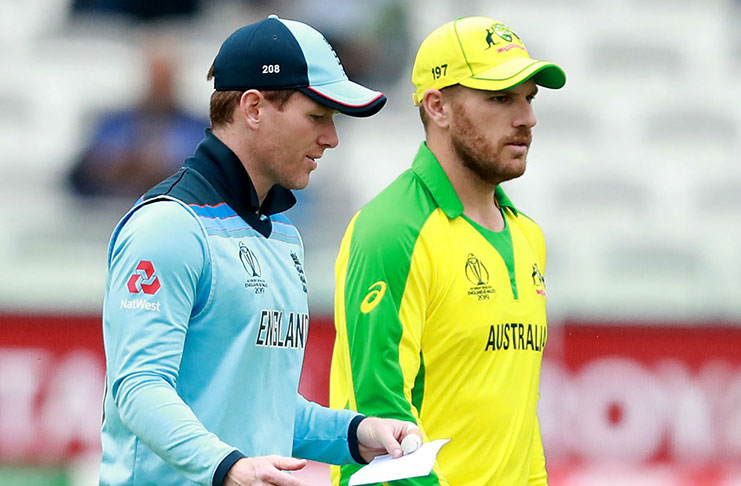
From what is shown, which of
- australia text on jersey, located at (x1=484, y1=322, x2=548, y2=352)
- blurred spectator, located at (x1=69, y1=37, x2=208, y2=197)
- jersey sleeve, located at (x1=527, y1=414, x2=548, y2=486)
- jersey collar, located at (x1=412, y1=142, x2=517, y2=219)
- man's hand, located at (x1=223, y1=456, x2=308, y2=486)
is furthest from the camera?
blurred spectator, located at (x1=69, y1=37, x2=208, y2=197)

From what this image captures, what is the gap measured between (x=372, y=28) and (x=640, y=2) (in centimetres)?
176

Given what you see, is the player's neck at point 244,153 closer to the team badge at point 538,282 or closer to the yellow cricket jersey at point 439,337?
the yellow cricket jersey at point 439,337

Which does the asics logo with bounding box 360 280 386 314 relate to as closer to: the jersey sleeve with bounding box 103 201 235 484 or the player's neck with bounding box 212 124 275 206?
the player's neck with bounding box 212 124 275 206

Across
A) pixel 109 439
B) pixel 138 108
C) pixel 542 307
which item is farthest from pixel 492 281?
pixel 138 108

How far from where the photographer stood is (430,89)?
3.73 meters

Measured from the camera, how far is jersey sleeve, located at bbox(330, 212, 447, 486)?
10.6 feet

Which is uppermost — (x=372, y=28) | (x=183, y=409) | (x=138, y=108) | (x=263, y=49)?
(x=372, y=28)

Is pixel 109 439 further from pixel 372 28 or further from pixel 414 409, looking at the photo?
pixel 372 28

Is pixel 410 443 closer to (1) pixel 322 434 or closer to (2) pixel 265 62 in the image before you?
Answer: (1) pixel 322 434

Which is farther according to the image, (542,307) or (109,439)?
(542,307)

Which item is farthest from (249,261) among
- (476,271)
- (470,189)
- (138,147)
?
(138,147)

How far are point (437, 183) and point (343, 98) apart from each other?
3.09ft

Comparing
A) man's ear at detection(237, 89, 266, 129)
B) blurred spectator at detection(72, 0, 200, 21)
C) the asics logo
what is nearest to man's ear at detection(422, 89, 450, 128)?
the asics logo

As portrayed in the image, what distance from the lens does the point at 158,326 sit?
7.58ft
